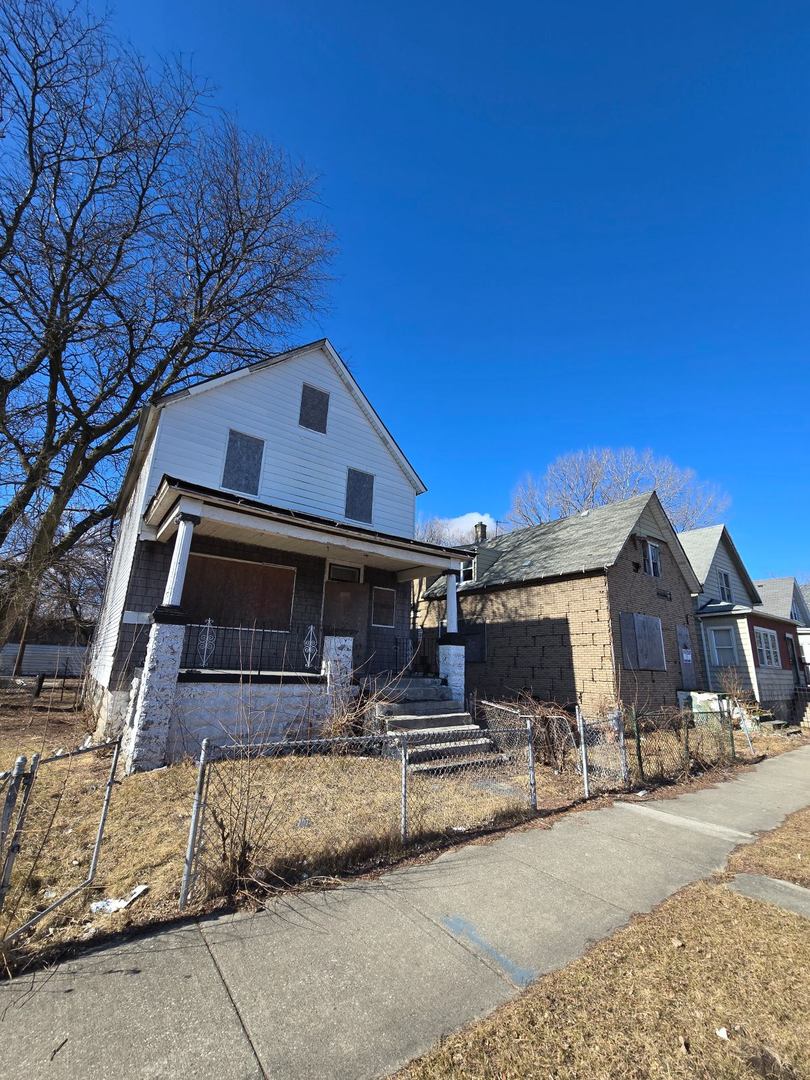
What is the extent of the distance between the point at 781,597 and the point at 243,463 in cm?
2628

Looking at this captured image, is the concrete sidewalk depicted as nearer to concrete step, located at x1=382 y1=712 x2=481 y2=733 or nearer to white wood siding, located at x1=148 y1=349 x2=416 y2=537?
concrete step, located at x1=382 y1=712 x2=481 y2=733

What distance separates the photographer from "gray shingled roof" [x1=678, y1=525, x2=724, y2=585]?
20.4 m

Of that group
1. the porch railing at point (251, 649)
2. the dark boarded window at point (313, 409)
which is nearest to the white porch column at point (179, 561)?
the porch railing at point (251, 649)

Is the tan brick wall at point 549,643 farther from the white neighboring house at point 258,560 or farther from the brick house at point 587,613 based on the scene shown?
the white neighboring house at point 258,560

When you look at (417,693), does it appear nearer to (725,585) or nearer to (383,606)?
(383,606)

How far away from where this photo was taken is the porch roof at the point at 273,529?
28.1 ft

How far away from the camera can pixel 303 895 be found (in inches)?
156

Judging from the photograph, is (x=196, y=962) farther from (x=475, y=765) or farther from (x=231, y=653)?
(x=231, y=653)

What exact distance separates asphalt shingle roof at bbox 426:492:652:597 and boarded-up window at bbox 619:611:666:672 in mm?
1986

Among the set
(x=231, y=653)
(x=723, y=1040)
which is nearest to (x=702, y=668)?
(x=231, y=653)

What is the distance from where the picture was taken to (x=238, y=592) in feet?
36.4

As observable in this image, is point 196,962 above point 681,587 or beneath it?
beneath

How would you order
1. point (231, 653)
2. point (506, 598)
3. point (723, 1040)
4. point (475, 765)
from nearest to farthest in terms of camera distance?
point (723, 1040), point (475, 765), point (231, 653), point (506, 598)

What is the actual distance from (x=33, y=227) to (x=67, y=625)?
20031 millimetres
